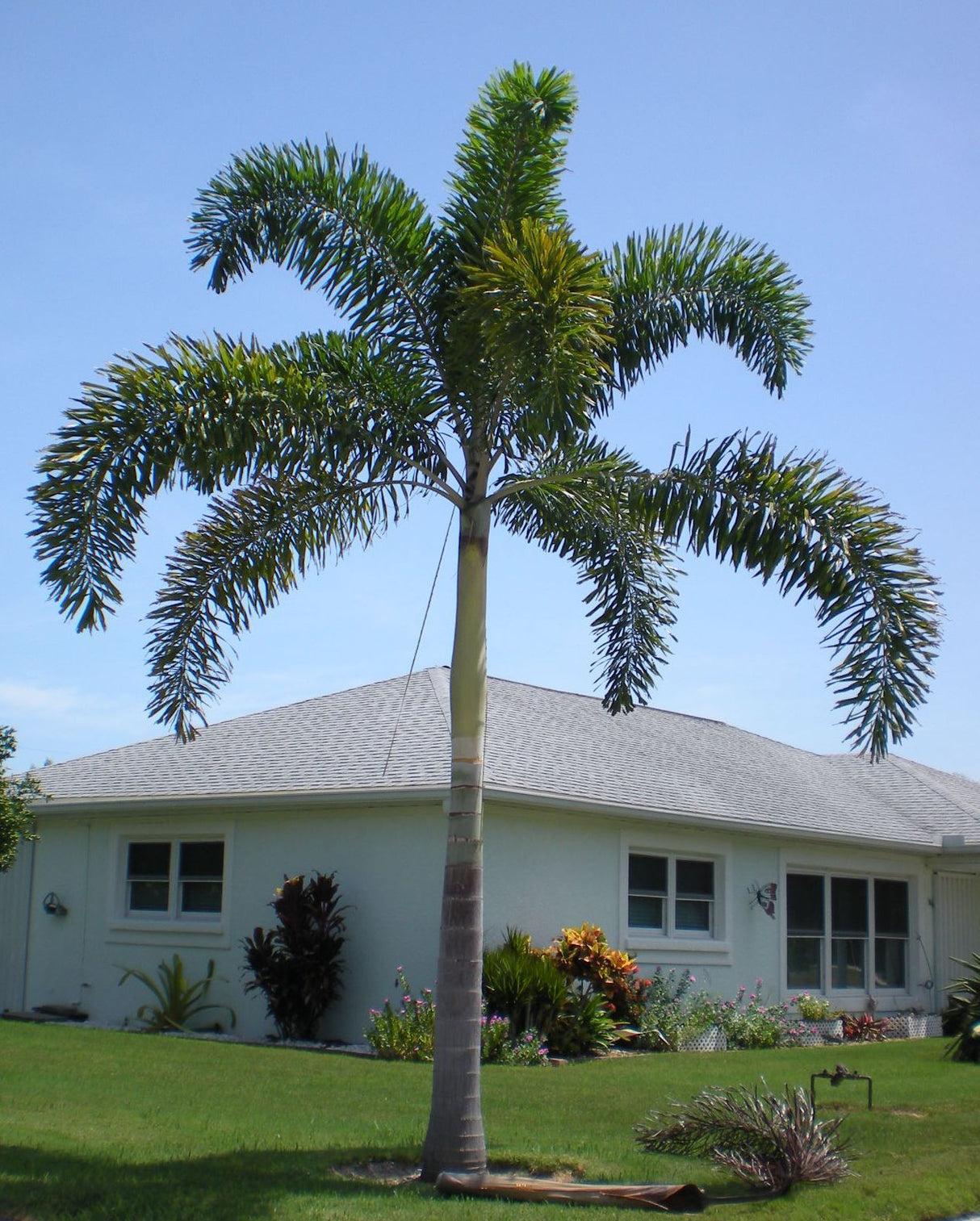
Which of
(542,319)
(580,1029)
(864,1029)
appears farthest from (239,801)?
(542,319)

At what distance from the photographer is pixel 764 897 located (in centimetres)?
2083

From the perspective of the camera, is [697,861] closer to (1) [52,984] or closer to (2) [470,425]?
(1) [52,984]

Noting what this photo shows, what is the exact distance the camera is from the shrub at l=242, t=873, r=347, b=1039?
55.4ft

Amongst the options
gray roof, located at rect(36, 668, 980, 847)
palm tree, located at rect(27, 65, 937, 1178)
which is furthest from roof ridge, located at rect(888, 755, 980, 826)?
palm tree, located at rect(27, 65, 937, 1178)

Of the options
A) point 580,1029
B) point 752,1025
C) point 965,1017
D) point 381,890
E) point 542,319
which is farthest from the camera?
point 965,1017

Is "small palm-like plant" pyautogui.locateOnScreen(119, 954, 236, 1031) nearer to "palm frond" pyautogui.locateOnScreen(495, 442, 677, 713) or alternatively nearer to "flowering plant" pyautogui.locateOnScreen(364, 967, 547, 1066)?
"flowering plant" pyautogui.locateOnScreen(364, 967, 547, 1066)

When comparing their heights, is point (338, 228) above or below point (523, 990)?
above

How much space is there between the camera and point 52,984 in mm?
20625

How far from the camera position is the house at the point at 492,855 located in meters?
17.3

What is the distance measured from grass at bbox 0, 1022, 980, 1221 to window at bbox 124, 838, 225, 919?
121 inches

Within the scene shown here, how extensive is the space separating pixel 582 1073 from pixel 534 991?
65.9 inches

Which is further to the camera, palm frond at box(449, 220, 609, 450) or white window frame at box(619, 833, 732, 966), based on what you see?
white window frame at box(619, 833, 732, 966)

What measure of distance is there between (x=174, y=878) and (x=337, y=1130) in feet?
32.6

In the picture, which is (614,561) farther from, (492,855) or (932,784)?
(932,784)
